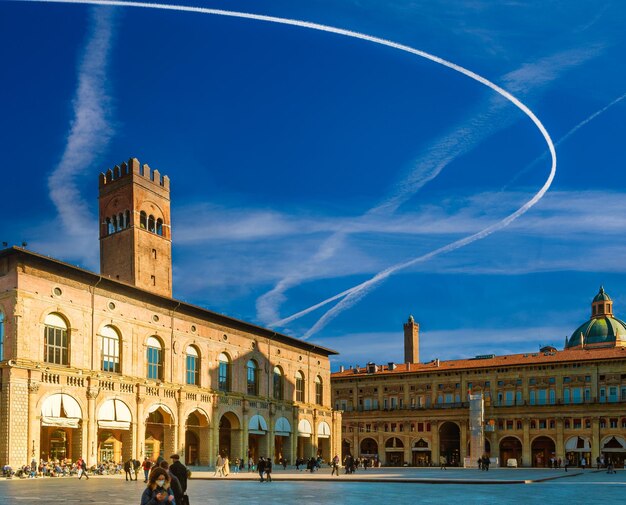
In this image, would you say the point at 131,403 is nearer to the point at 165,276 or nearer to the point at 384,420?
the point at 165,276

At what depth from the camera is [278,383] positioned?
2817 inches

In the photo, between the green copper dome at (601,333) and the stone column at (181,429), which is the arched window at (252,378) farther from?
the green copper dome at (601,333)

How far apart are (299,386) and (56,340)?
108 feet

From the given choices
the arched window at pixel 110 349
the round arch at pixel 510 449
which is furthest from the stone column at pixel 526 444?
the arched window at pixel 110 349

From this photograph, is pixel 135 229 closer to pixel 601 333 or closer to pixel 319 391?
pixel 319 391

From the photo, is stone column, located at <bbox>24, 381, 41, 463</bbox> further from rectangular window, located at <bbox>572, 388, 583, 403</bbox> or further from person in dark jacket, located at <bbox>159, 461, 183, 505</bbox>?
rectangular window, located at <bbox>572, 388, 583, 403</bbox>

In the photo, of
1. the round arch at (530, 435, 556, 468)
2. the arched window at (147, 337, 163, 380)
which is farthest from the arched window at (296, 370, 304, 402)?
the round arch at (530, 435, 556, 468)

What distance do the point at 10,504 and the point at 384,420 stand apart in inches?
3230

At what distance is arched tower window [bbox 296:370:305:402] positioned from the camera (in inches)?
2955

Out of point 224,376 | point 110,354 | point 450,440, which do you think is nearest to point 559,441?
point 450,440

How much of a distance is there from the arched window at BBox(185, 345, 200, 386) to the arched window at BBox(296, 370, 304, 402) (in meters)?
16.6

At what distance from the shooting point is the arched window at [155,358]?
5478cm

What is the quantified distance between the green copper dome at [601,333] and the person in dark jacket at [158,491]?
384 ft

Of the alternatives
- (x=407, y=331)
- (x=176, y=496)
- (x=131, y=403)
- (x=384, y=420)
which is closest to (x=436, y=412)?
(x=384, y=420)
